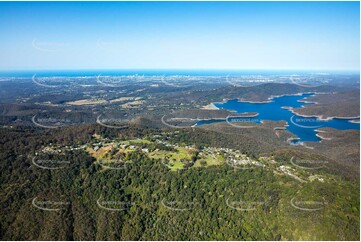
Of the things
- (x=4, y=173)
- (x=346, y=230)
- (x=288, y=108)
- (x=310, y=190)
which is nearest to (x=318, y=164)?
(x=310, y=190)

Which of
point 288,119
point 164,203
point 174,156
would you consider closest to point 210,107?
point 288,119

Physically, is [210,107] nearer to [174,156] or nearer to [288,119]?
[288,119]

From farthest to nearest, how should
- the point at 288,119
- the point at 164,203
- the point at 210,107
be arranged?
1. the point at 210,107
2. the point at 288,119
3. the point at 164,203

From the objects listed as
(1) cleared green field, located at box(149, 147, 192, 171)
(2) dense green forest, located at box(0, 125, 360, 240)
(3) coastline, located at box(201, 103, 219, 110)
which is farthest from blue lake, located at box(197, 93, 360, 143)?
(2) dense green forest, located at box(0, 125, 360, 240)

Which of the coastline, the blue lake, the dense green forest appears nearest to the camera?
the dense green forest

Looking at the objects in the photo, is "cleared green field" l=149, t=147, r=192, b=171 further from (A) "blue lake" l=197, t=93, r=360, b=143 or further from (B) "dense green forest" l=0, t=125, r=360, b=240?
(A) "blue lake" l=197, t=93, r=360, b=143
